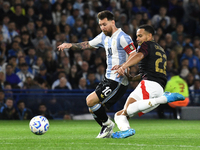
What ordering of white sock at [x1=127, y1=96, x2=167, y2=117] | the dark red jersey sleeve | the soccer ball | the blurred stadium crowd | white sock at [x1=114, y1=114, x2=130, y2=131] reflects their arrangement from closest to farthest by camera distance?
white sock at [x1=127, y1=96, x2=167, y2=117] → white sock at [x1=114, y1=114, x2=130, y2=131] → the dark red jersey sleeve → the soccer ball → the blurred stadium crowd

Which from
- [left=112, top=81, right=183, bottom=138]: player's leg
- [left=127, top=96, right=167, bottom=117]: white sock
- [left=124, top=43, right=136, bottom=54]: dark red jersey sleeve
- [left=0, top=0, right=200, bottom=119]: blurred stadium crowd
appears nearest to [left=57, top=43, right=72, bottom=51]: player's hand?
[left=124, top=43, right=136, bottom=54]: dark red jersey sleeve

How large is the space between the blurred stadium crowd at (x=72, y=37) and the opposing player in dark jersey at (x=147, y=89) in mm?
7478

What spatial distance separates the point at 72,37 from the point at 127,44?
8672 mm

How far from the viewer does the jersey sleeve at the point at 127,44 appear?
6797mm

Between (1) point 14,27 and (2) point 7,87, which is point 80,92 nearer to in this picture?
(2) point 7,87

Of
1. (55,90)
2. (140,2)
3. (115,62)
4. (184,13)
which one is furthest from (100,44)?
(184,13)

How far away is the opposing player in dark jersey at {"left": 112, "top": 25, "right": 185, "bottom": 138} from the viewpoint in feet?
21.0

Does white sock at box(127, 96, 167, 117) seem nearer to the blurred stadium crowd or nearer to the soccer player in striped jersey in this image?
the soccer player in striped jersey

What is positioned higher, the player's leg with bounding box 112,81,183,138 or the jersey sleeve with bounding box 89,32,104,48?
the jersey sleeve with bounding box 89,32,104,48

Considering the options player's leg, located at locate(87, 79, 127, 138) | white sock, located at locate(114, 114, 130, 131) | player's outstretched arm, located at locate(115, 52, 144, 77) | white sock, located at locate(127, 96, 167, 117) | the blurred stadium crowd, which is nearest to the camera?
player's outstretched arm, located at locate(115, 52, 144, 77)

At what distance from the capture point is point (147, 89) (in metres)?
6.54

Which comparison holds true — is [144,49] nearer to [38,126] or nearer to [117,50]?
[117,50]

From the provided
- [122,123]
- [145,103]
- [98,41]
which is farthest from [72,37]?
[145,103]

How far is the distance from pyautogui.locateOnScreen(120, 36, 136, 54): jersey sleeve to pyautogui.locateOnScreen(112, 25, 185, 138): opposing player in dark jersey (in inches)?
6.5
